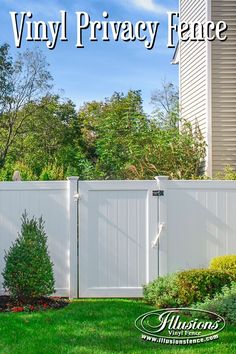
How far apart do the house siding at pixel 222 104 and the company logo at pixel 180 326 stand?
5.38 metres

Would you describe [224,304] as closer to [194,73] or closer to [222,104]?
[222,104]

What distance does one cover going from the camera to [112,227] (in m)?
8.14

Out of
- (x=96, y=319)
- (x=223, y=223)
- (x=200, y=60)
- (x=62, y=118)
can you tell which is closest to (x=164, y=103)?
(x=62, y=118)

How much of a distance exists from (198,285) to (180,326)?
0.94 m

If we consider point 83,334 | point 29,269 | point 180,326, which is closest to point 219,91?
point 29,269

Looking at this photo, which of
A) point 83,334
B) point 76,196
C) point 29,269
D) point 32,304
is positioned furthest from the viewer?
point 76,196

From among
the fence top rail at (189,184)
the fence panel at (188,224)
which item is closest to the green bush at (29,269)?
the fence panel at (188,224)

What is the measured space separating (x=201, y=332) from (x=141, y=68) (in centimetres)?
1266

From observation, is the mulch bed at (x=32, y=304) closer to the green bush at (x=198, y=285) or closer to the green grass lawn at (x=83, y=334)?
the green grass lawn at (x=83, y=334)

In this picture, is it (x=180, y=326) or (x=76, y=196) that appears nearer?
(x=180, y=326)

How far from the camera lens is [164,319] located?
6.55m

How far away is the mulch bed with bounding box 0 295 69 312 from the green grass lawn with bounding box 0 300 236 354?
0.17 meters

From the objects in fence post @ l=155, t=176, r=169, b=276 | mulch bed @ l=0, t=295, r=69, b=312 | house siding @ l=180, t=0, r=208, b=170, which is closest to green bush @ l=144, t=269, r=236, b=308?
fence post @ l=155, t=176, r=169, b=276

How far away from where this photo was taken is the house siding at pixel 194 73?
40.0ft
